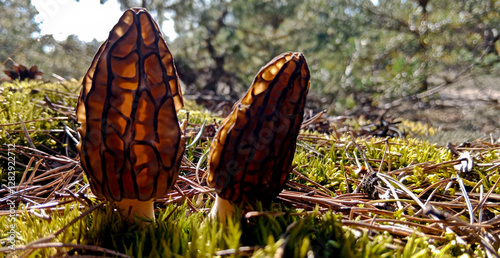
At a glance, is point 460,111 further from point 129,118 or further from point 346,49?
point 129,118

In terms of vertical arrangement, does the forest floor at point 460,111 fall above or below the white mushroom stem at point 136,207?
above

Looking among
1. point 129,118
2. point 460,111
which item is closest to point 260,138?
point 129,118

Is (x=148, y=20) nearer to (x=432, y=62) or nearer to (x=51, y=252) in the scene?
(x=51, y=252)

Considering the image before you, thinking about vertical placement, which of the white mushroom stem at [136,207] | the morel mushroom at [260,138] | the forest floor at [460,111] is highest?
the forest floor at [460,111]

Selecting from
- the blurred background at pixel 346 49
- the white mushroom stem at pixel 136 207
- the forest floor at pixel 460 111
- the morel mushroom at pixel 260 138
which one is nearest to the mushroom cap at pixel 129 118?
the white mushroom stem at pixel 136 207

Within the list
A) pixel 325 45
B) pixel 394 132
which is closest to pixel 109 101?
pixel 394 132

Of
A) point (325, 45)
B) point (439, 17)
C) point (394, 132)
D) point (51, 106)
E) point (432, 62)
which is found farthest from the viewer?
point (325, 45)

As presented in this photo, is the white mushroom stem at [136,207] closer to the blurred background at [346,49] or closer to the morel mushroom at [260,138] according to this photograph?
the morel mushroom at [260,138]
